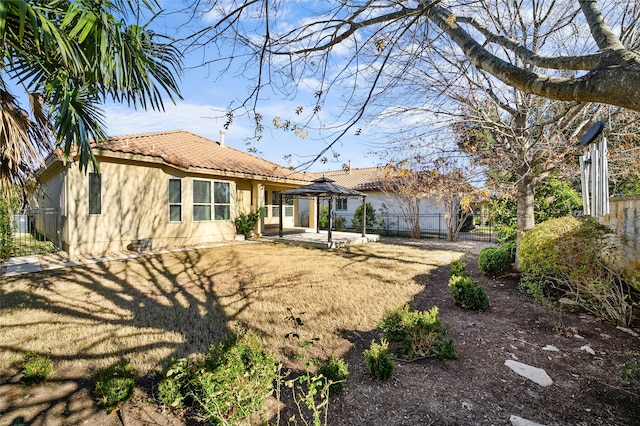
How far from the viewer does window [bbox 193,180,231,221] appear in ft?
41.2

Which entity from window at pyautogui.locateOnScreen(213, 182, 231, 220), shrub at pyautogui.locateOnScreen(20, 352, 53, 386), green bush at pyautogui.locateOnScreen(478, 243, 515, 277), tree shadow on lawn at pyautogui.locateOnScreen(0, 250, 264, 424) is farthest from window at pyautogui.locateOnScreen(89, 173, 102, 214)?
green bush at pyautogui.locateOnScreen(478, 243, 515, 277)

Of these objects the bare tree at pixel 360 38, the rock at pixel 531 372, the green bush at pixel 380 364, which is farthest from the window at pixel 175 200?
the rock at pixel 531 372

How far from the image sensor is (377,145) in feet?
21.9

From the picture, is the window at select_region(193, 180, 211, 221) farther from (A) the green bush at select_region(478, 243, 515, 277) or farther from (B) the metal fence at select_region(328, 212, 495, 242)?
(B) the metal fence at select_region(328, 212, 495, 242)

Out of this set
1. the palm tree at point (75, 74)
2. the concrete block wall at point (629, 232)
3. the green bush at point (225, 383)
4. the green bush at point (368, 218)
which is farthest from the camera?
the green bush at point (368, 218)

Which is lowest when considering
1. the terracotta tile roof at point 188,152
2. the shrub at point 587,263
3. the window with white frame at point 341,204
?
the shrub at point 587,263

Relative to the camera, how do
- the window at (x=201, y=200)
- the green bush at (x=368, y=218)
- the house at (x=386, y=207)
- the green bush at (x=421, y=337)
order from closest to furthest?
1. the green bush at (x=421, y=337)
2. the window at (x=201, y=200)
3. the house at (x=386, y=207)
4. the green bush at (x=368, y=218)

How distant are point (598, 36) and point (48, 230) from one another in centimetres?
1768

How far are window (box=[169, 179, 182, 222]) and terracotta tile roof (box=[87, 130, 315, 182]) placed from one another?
1013 mm

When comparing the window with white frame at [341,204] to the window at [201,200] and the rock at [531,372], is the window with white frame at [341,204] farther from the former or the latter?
the rock at [531,372]

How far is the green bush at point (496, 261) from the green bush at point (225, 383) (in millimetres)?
6992

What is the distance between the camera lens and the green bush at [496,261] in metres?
7.86

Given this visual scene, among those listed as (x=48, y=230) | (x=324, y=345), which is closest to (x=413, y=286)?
(x=324, y=345)

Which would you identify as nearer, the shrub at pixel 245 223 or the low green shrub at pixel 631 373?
the low green shrub at pixel 631 373
